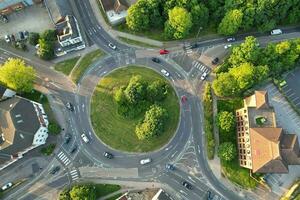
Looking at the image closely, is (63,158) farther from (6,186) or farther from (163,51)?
(163,51)

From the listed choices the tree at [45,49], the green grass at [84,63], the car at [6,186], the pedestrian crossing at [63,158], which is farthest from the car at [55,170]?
the tree at [45,49]

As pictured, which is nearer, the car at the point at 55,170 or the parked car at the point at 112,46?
the car at the point at 55,170

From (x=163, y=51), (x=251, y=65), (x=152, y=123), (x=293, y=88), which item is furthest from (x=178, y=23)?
(x=293, y=88)

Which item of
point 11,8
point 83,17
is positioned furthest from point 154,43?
point 11,8

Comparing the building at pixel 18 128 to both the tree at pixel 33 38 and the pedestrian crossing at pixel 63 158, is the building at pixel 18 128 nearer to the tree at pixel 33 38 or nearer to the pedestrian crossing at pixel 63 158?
the pedestrian crossing at pixel 63 158

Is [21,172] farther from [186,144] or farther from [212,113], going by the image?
[212,113]
